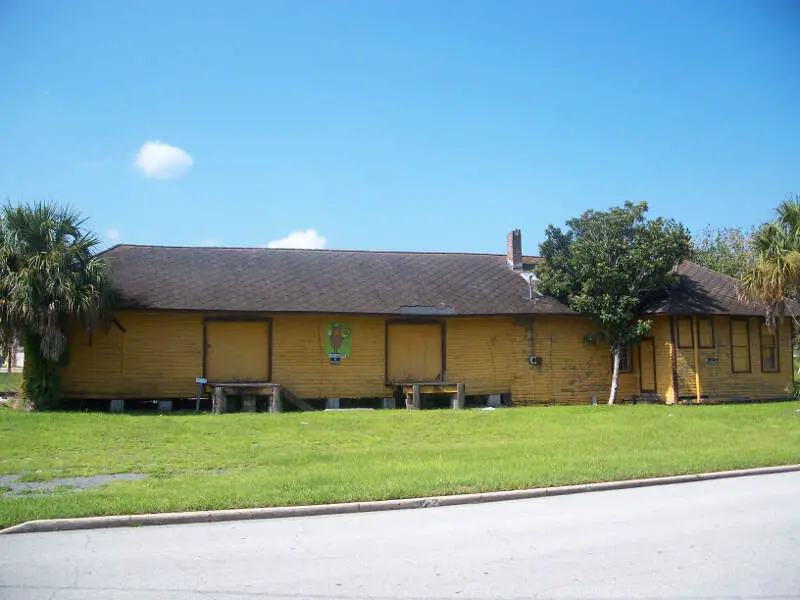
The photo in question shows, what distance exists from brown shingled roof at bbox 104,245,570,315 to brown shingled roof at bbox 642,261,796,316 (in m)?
3.20

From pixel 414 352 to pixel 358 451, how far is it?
415 inches

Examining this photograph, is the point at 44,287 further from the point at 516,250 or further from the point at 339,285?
the point at 516,250

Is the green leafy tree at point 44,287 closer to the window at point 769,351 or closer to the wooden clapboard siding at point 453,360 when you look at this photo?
the wooden clapboard siding at point 453,360

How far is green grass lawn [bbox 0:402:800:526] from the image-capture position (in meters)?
9.89

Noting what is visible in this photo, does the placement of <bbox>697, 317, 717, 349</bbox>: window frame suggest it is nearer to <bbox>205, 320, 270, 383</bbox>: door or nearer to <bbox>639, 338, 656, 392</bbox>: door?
<bbox>639, 338, 656, 392</bbox>: door

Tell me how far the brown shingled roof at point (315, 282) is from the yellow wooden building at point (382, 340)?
8cm

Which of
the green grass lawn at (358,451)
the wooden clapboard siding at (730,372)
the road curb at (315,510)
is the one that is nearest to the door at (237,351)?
the green grass lawn at (358,451)

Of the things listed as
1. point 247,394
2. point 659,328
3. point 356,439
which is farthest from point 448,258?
point 356,439

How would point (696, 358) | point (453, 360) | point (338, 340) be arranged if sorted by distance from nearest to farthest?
point (338, 340) < point (696, 358) < point (453, 360)

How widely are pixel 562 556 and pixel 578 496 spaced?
3477 millimetres

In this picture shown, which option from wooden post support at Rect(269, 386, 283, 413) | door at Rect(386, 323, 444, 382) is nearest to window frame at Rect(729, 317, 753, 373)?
door at Rect(386, 323, 444, 382)

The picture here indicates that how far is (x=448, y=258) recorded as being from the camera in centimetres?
2903

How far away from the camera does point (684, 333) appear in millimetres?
24047

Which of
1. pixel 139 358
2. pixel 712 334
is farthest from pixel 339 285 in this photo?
pixel 712 334
